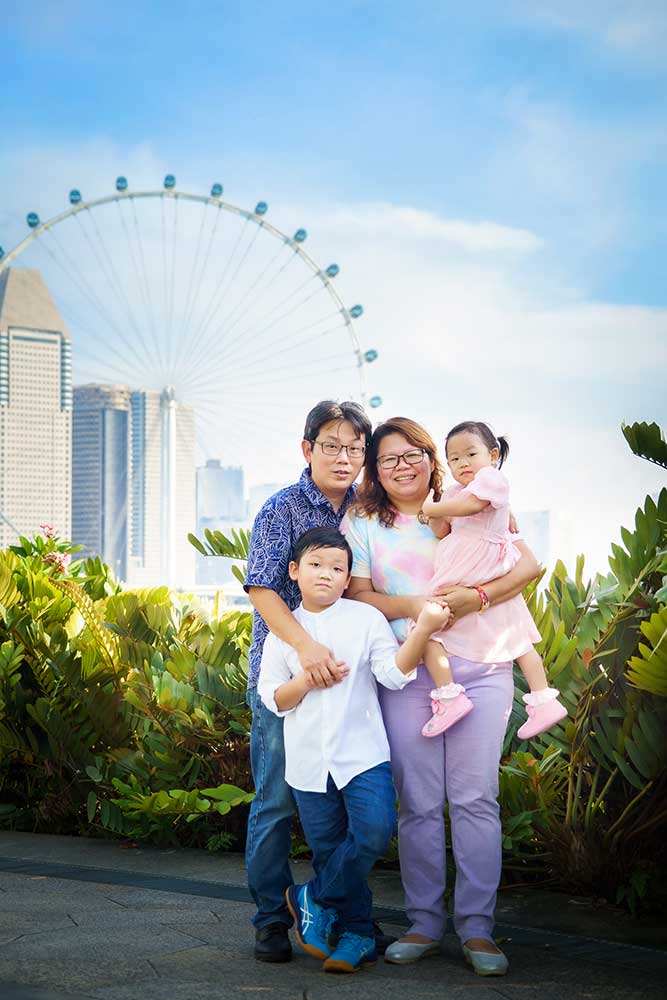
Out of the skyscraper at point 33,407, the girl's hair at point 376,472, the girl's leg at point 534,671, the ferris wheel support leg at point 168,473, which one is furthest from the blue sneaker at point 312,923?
the skyscraper at point 33,407

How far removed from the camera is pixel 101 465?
87062 millimetres

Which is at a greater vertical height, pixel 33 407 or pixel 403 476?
pixel 33 407

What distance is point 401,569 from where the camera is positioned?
11.0 feet

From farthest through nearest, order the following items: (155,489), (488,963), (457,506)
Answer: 1. (155,489)
2. (457,506)
3. (488,963)

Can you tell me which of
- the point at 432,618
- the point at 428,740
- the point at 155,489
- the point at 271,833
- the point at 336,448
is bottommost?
the point at 271,833

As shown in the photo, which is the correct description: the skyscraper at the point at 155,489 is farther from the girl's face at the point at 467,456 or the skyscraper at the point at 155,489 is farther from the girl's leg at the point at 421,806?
the girl's leg at the point at 421,806

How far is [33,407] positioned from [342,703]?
3659 inches

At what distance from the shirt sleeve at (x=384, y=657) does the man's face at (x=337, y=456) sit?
1.28 ft

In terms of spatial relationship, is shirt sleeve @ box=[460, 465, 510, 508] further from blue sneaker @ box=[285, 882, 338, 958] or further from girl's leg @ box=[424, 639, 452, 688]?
blue sneaker @ box=[285, 882, 338, 958]

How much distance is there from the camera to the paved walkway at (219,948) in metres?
3.03

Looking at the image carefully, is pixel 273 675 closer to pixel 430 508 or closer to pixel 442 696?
pixel 442 696

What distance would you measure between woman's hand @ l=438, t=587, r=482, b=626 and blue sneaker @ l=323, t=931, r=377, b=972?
822 millimetres

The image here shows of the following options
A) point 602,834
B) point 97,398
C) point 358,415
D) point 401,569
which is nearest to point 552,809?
point 602,834

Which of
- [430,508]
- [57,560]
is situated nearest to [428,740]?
[430,508]
